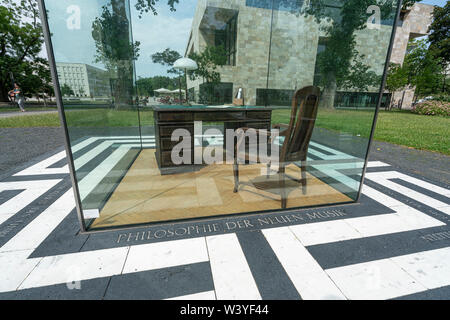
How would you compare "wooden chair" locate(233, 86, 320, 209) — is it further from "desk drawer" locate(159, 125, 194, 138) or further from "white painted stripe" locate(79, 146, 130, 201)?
"white painted stripe" locate(79, 146, 130, 201)

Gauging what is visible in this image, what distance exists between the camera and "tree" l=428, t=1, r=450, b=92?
80.3ft

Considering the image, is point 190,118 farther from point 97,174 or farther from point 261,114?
point 97,174

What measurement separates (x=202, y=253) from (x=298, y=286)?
0.78 metres

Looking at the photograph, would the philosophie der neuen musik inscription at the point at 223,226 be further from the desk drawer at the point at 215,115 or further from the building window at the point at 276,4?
the building window at the point at 276,4

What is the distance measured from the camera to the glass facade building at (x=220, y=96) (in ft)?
7.05

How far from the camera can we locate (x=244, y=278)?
1534 millimetres

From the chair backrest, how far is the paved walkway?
0.67m

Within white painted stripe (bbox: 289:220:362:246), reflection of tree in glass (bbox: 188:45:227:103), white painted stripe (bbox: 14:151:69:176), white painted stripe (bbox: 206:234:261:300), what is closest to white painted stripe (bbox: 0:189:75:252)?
white painted stripe (bbox: 14:151:69:176)

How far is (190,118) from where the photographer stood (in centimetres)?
329

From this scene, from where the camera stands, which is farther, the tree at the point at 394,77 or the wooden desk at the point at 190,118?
the tree at the point at 394,77

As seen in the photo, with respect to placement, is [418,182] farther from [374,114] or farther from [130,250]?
[130,250]

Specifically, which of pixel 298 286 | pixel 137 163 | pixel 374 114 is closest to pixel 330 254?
pixel 298 286

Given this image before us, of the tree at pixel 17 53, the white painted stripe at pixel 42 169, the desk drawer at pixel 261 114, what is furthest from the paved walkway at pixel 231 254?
the tree at pixel 17 53

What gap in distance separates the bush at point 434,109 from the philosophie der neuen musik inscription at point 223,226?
774 inches
